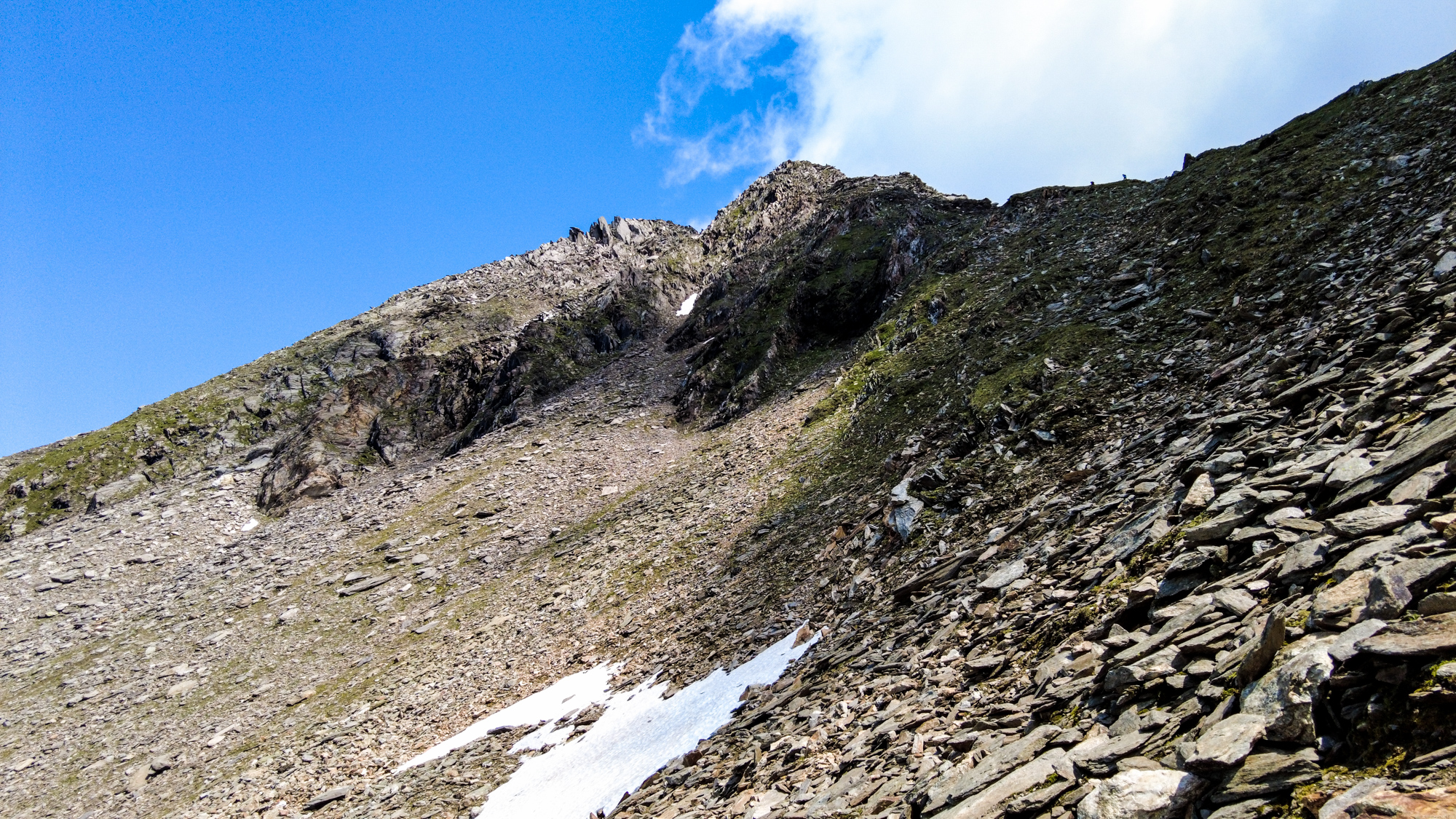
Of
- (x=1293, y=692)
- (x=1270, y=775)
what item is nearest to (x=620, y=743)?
(x=1270, y=775)

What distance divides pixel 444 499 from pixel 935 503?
4442 centimetres

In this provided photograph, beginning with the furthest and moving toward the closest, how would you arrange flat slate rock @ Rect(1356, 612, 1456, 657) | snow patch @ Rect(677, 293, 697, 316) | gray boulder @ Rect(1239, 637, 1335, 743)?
1. snow patch @ Rect(677, 293, 697, 316)
2. gray boulder @ Rect(1239, 637, 1335, 743)
3. flat slate rock @ Rect(1356, 612, 1456, 657)

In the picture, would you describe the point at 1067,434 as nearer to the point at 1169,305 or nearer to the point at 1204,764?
the point at 1169,305

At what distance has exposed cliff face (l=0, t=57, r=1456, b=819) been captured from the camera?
23.9 ft

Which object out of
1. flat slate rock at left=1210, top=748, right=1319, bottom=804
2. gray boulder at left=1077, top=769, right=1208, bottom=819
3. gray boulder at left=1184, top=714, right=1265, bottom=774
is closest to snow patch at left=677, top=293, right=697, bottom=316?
gray boulder at left=1077, top=769, right=1208, bottom=819

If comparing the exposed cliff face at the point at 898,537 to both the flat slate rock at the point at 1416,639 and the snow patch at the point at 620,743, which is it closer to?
the flat slate rock at the point at 1416,639

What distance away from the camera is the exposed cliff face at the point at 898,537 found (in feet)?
A: 23.9

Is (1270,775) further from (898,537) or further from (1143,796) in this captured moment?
(898,537)

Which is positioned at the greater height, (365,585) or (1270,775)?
(365,585)

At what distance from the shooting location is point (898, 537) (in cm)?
2062

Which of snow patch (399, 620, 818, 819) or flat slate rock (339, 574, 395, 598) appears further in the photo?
flat slate rock (339, 574, 395, 598)

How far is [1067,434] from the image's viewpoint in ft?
63.3

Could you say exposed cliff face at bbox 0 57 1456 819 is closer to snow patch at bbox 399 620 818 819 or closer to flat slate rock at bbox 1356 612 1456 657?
flat slate rock at bbox 1356 612 1456 657

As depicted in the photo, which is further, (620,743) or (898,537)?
(898,537)
